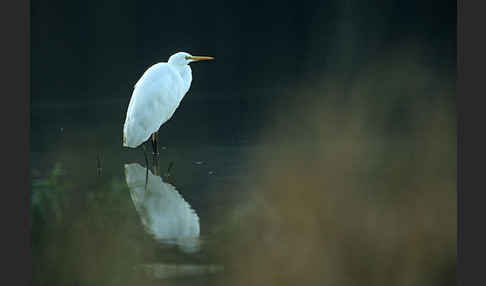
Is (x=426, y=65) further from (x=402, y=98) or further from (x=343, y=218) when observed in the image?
(x=343, y=218)

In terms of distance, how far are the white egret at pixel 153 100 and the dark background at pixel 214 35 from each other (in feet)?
1.22

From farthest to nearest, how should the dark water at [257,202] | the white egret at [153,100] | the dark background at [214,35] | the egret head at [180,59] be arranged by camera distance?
the egret head at [180,59] → the white egret at [153,100] → the dark background at [214,35] → the dark water at [257,202]

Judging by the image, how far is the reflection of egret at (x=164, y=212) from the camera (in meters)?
3.26

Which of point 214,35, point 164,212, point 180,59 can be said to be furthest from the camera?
point 214,35

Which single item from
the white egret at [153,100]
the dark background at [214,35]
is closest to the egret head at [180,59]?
the white egret at [153,100]

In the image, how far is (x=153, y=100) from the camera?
4434mm

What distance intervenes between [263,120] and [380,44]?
1125 mm

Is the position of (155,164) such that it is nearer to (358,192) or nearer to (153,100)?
(153,100)

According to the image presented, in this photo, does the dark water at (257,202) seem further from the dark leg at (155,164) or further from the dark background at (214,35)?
the dark background at (214,35)

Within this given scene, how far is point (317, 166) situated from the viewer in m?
4.14

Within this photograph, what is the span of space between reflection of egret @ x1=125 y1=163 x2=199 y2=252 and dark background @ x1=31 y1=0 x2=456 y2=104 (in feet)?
3.21

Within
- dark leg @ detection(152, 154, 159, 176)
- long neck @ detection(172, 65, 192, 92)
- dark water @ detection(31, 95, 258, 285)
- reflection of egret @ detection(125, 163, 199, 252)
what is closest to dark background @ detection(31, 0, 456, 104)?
dark water @ detection(31, 95, 258, 285)

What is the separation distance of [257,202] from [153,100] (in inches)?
43.3

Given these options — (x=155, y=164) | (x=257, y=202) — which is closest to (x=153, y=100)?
(x=155, y=164)
